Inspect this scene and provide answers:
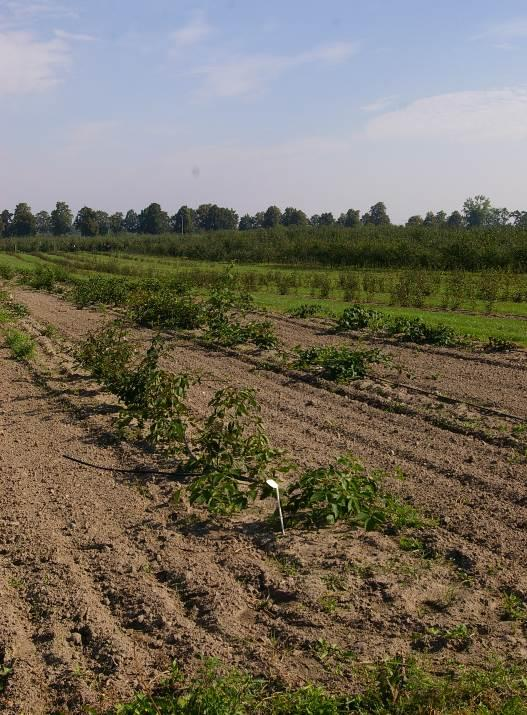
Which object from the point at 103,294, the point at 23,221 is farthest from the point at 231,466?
the point at 23,221

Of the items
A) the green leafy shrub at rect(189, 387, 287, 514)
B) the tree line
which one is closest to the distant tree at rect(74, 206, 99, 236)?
the tree line

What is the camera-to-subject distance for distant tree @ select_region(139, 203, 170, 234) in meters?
113

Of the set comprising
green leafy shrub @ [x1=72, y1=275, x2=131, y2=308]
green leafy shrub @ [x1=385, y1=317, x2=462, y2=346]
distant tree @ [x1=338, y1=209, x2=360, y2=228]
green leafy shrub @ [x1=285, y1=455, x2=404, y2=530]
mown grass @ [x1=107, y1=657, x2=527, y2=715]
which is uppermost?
distant tree @ [x1=338, y1=209, x2=360, y2=228]

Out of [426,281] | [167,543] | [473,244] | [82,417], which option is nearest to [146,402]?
[82,417]

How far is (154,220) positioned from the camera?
371 feet

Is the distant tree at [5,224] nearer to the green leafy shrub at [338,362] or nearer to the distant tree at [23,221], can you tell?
the distant tree at [23,221]

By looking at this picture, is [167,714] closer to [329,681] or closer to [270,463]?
[329,681]

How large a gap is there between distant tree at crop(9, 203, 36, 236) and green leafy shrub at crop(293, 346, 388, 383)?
4468 inches

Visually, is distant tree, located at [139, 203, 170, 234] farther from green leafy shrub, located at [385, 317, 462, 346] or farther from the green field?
green leafy shrub, located at [385, 317, 462, 346]

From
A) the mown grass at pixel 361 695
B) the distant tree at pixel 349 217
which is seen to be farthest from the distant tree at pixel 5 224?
the mown grass at pixel 361 695

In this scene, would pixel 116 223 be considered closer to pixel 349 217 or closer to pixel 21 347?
pixel 349 217

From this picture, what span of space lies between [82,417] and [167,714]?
586cm

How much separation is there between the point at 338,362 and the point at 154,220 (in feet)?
348

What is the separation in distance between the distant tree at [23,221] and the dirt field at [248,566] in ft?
379
